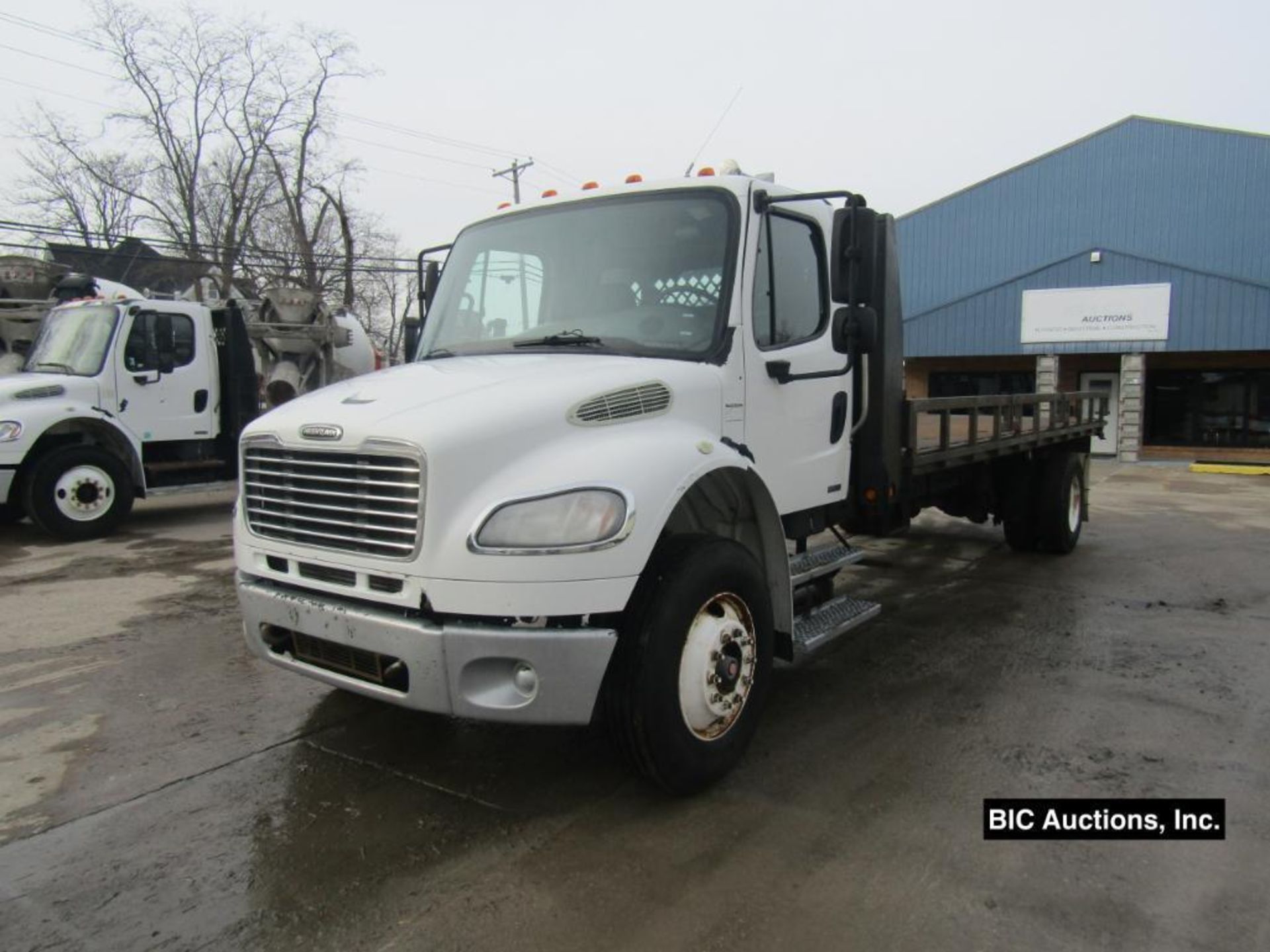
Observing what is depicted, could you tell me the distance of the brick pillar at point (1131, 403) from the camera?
22000 millimetres

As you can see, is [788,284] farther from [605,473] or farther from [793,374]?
[605,473]

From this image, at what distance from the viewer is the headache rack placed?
5605 mm

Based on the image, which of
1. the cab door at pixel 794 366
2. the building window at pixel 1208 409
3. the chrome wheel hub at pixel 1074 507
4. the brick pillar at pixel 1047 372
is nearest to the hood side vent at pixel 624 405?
the cab door at pixel 794 366

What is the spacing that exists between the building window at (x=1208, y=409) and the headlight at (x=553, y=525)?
2417cm

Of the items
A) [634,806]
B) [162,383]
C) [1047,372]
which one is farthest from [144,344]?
[1047,372]

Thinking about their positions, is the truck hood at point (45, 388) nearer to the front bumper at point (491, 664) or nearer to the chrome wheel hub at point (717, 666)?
the front bumper at point (491, 664)

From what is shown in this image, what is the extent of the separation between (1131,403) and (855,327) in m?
21.3

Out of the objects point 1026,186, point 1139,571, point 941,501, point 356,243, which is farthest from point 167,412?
point 356,243

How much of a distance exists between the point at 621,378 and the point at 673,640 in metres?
1.03

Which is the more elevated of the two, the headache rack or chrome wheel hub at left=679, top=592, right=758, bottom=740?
the headache rack

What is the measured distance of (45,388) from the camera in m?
9.41

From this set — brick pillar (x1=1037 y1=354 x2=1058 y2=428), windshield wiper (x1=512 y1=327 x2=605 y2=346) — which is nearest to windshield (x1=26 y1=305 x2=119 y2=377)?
windshield wiper (x1=512 y1=327 x2=605 y2=346)

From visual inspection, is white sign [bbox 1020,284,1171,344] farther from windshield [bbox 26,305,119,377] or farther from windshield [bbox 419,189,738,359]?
windshield [bbox 419,189,738,359]

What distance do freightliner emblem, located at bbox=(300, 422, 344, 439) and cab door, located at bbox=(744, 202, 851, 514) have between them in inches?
69.9
